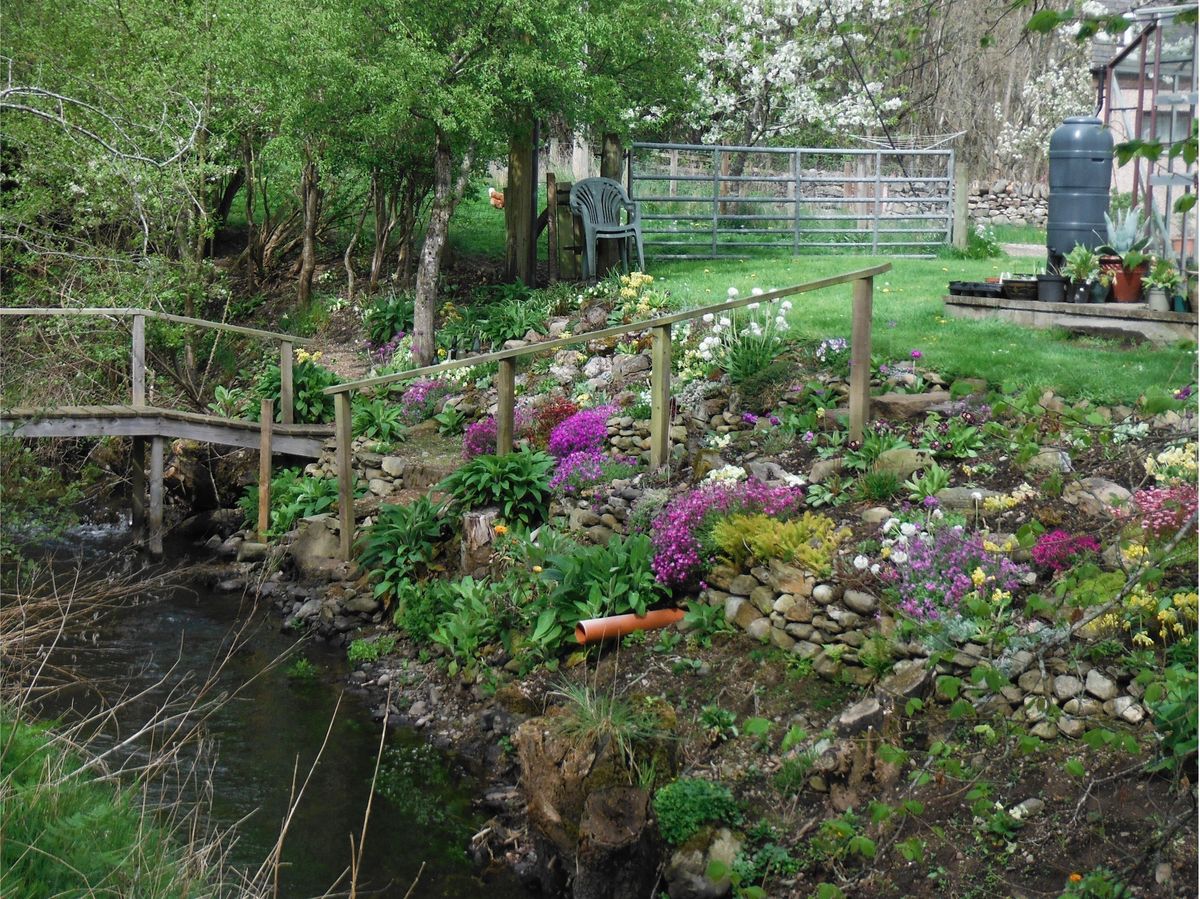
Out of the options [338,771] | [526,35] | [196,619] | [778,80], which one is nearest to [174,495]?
[196,619]

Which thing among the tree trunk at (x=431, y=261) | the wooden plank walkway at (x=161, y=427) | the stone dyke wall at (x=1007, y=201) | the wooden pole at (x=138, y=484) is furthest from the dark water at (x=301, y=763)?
the stone dyke wall at (x=1007, y=201)

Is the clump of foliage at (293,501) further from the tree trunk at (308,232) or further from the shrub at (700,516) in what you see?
the tree trunk at (308,232)

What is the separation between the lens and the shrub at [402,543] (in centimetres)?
948

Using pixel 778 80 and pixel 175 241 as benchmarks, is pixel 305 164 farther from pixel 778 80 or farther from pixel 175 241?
pixel 778 80

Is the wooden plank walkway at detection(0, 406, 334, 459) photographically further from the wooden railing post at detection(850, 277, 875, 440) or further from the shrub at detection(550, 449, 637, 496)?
the wooden railing post at detection(850, 277, 875, 440)

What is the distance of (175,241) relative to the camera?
14477mm

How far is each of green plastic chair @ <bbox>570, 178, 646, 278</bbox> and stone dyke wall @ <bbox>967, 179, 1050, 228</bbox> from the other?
9.44 metres

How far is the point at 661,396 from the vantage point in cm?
859

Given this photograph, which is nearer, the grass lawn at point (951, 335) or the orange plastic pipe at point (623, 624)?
the orange plastic pipe at point (623, 624)

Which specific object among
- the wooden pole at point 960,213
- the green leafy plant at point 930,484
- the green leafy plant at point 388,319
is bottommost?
the green leafy plant at point 930,484

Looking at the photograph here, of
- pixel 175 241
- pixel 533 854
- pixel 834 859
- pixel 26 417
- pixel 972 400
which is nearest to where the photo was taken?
pixel 834 859

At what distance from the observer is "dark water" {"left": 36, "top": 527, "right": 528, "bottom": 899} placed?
20.7 feet

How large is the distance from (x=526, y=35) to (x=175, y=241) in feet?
15.4

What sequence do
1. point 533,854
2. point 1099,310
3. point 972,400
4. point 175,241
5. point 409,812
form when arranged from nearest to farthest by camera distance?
point 533,854 < point 409,812 < point 972,400 < point 1099,310 < point 175,241
